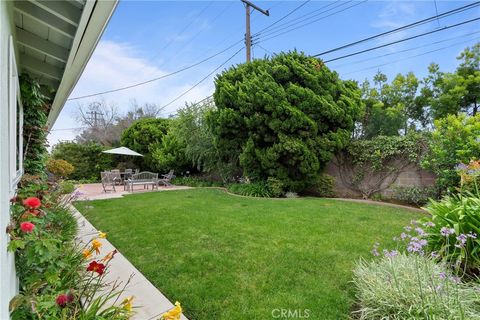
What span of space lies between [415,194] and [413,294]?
6.85m

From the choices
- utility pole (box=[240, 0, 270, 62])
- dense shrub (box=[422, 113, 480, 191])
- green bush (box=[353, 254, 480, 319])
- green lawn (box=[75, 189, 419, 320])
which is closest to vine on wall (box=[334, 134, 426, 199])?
dense shrub (box=[422, 113, 480, 191])

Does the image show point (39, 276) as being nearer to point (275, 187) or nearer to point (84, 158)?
point (275, 187)

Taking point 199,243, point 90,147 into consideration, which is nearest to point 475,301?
point 199,243

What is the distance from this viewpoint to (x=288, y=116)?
9.46 m

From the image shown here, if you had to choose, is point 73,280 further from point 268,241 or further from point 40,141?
point 40,141

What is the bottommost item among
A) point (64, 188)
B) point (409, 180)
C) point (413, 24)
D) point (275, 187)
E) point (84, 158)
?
point (275, 187)

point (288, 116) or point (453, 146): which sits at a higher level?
point (288, 116)

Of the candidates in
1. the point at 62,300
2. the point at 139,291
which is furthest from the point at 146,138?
the point at 62,300

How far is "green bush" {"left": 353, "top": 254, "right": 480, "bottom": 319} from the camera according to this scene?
2.12 meters

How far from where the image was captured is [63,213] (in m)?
5.04

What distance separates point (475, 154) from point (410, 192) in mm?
2519

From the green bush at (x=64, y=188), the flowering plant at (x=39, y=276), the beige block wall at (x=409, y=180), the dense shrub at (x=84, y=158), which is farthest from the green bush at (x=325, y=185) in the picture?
the dense shrub at (x=84, y=158)

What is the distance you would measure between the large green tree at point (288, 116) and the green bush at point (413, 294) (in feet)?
22.3

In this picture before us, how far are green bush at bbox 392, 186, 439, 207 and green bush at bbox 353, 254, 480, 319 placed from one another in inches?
232
